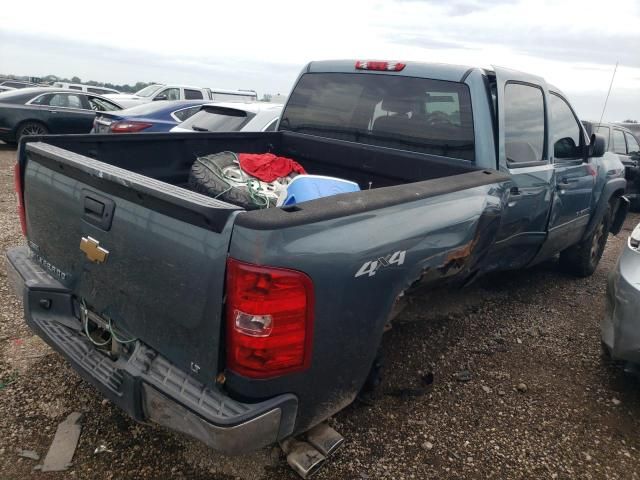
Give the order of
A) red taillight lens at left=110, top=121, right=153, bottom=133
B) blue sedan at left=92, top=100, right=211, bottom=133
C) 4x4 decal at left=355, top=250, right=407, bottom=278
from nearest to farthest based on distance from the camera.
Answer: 4x4 decal at left=355, top=250, right=407, bottom=278 < red taillight lens at left=110, top=121, right=153, bottom=133 < blue sedan at left=92, top=100, right=211, bottom=133

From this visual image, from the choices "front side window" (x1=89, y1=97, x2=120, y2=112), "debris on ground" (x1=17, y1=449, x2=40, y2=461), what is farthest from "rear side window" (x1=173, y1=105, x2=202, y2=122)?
"debris on ground" (x1=17, y1=449, x2=40, y2=461)

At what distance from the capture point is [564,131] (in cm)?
432

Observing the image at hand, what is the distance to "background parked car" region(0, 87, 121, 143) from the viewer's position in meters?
11.1

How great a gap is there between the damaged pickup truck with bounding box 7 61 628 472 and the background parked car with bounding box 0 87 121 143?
31.3ft

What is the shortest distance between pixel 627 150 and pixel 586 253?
18.9 ft

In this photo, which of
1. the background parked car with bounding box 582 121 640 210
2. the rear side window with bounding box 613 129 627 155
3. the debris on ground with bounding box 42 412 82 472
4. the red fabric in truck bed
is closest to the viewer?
the debris on ground with bounding box 42 412 82 472

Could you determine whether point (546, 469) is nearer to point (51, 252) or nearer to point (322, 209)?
point (322, 209)

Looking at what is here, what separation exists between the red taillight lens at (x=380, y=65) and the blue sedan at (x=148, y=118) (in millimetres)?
5063

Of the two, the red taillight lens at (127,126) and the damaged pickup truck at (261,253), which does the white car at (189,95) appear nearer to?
the red taillight lens at (127,126)

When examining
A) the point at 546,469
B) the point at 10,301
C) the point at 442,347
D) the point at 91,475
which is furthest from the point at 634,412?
the point at 10,301

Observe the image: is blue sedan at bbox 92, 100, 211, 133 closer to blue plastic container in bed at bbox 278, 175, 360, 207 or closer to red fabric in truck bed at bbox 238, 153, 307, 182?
red fabric in truck bed at bbox 238, 153, 307, 182

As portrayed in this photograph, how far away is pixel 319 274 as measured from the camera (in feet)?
6.06

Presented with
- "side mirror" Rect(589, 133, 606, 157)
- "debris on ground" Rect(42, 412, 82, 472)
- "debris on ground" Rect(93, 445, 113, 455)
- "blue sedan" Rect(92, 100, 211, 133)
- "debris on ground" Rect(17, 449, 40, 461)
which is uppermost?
"side mirror" Rect(589, 133, 606, 157)

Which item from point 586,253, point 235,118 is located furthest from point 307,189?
point 235,118
